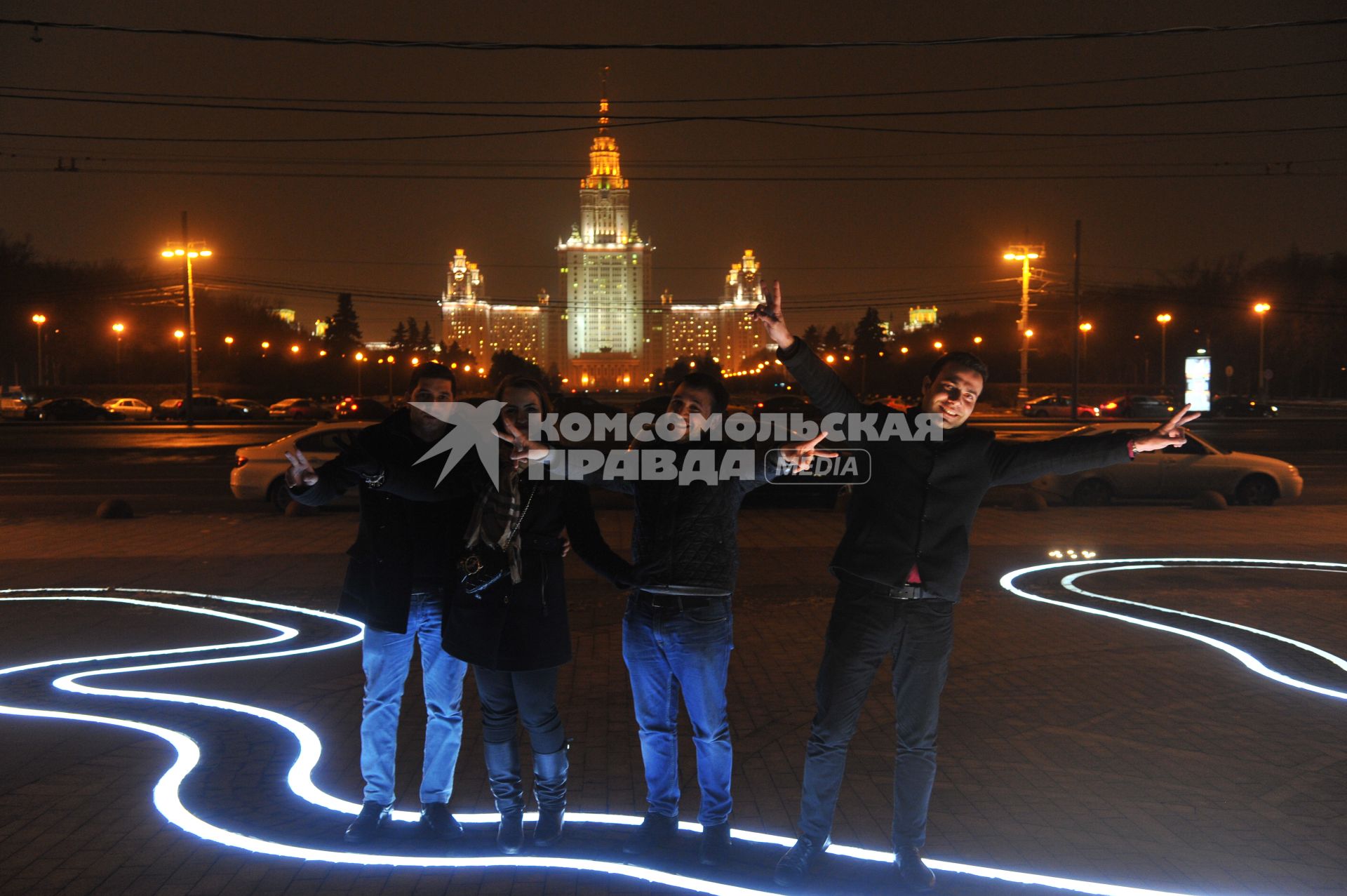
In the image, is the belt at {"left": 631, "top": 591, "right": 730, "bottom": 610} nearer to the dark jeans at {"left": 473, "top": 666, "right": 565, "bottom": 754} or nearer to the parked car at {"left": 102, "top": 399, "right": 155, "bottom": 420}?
the dark jeans at {"left": 473, "top": 666, "right": 565, "bottom": 754}

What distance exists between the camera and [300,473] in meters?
5.19

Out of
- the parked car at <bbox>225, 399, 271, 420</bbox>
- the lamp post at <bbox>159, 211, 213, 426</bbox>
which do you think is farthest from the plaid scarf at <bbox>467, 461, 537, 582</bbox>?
the parked car at <bbox>225, 399, 271, 420</bbox>

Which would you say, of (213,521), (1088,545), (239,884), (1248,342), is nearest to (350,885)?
(239,884)

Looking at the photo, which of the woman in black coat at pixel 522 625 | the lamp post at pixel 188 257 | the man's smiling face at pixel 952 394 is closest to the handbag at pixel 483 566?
the woman in black coat at pixel 522 625

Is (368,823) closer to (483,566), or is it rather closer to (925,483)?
(483,566)

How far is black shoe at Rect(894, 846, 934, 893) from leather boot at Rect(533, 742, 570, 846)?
1.46 meters

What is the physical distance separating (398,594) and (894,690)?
7.10ft

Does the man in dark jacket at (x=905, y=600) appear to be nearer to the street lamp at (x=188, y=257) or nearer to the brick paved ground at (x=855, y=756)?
the brick paved ground at (x=855, y=756)

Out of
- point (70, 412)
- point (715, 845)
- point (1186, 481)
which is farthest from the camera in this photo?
point (70, 412)

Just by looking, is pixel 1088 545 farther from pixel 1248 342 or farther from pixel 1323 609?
pixel 1248 342

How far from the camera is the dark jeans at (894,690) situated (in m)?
4.77

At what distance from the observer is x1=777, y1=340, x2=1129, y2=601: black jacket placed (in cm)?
479

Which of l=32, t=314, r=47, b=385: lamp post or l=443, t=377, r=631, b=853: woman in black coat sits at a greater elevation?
l=32, t=314, r=47, b=385: lamp post

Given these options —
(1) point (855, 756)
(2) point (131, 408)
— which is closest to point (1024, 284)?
(2) point (131, 408)
